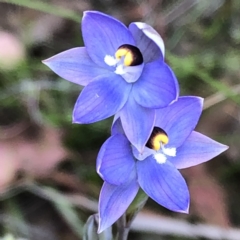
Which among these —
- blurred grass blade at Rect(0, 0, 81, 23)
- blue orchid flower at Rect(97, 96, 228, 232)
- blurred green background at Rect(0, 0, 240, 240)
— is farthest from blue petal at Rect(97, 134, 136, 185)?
blurred grass blade at Rect(0, 0, 81, 23)

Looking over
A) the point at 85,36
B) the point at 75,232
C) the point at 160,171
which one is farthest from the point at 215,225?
the point at 85,36

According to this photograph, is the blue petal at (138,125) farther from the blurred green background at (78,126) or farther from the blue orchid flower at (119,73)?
the blurred green background at (78,126)

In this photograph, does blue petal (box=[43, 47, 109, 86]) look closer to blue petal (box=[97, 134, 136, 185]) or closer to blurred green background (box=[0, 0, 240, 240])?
blue petal (box=[97, 134, 136, 185])

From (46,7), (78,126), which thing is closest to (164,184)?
(78,126)

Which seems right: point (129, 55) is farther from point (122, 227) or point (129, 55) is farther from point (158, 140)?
point (122, 227)

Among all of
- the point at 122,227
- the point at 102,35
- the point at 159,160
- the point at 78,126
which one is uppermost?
the point at 102,35

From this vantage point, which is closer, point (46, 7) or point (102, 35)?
point (102, 35)

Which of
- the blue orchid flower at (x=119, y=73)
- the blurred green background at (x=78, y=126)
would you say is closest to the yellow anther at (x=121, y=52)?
the blue orchid flower at (x=119, y=73)
